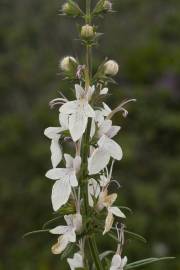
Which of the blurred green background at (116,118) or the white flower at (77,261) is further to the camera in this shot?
the blurred green background at (116,118)

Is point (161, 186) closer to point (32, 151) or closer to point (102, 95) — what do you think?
point (32, 151)

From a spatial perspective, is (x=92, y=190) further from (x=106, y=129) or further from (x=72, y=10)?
(x=72, y=10)

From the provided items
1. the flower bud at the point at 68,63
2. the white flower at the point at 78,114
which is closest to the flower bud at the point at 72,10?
the flower bud at the point at 68,63

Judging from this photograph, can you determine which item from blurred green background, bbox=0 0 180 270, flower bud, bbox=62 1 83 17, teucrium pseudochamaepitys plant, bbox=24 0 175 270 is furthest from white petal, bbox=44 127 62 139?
blurred green background, bbox=0 0 180 270

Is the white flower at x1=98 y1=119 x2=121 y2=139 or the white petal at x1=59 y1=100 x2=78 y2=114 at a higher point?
the white petal at x1=59 y1=100 x2=78 y2=114

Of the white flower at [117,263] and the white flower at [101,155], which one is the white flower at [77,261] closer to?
the white flower at [117,263]

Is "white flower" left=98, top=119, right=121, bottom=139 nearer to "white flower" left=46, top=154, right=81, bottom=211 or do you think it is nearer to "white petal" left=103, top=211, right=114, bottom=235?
"white flower" left=46, top=154, right=81, bottom=211

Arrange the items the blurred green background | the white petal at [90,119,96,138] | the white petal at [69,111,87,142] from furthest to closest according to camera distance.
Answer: the blurred green background → the white petal at [90,119,96,138] → the white petal at [69,111,87,142]

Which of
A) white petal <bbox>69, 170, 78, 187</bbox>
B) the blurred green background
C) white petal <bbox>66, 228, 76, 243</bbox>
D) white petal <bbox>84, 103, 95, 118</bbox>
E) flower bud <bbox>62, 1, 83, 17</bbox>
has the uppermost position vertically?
flower bud <bbox>62, 1, 83, 17</bbox>
